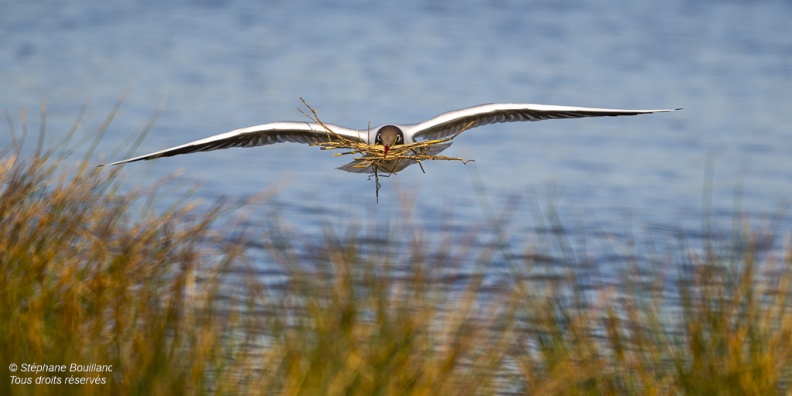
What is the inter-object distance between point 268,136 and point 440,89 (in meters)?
11.1

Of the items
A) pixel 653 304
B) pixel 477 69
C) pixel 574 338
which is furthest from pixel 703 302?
pixel 477 69

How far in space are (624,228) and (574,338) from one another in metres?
4.92

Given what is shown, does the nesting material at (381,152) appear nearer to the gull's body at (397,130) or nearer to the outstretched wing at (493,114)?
the gull's body at (397,130)

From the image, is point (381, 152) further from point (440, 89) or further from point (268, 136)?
point (440, 89)

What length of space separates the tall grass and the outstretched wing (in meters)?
1.53

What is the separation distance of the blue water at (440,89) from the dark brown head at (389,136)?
22 cm

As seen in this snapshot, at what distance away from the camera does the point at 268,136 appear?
6262 mm

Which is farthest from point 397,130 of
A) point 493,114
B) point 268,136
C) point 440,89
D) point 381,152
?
point 440,89

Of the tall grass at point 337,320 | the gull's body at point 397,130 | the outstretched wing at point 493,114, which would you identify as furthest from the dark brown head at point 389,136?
the tall grass at point 337,320

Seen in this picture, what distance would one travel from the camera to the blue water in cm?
955

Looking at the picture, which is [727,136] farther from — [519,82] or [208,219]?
[208,219]

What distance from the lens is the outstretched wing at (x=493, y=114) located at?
19.8 ft

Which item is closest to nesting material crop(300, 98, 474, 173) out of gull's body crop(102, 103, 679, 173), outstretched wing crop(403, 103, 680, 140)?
gull's body crop(102, 103, 679, 173)

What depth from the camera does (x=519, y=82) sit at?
17844mm
